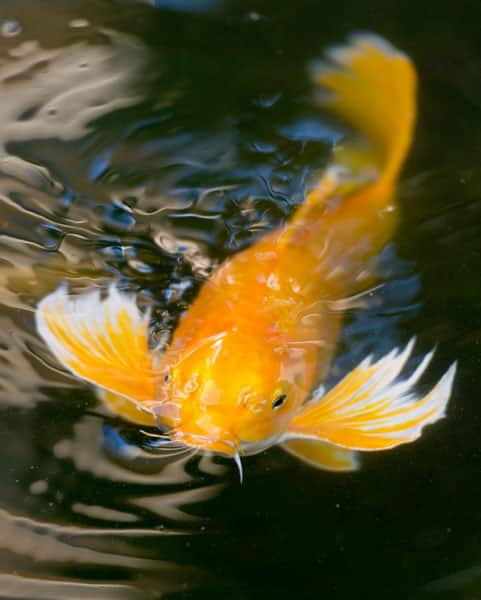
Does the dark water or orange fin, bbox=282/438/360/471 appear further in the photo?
orange fin, bbox=282/438/360/471

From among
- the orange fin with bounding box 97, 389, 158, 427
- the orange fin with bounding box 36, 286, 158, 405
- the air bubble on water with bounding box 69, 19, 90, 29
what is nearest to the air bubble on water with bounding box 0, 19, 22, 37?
the air bubble on water with bounding box 69, 19, 90, 29

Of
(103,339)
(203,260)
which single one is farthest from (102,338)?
(203,260)

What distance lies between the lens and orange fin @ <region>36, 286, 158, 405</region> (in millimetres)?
2201

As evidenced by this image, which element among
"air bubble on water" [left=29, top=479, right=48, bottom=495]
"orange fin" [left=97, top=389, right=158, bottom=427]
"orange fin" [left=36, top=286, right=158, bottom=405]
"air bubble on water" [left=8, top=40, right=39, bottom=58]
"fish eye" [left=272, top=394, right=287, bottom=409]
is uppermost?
"air bubble on water" [left=8, top=40, right=39, bottom=58]

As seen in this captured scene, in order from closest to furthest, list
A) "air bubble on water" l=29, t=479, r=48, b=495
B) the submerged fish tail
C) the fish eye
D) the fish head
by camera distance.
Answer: the fish head
the fish eye
"air bubble on water" l=29, t=479, r=48, b=495
the submerged fish tail

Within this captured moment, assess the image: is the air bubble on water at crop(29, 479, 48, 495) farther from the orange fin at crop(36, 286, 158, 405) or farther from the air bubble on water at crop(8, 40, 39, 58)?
the air bubble on water at crop(8, 40, 39, 58)

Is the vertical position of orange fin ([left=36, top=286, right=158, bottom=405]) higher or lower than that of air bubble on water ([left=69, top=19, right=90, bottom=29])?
lower

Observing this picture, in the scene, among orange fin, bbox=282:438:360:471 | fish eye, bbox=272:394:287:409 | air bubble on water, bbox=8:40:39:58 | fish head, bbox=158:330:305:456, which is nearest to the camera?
fish head, bbox=158:330:305:456

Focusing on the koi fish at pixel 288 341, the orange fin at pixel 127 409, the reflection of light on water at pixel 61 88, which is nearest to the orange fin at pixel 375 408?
the koi fish at pixel 288 341

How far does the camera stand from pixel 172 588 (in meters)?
2.05

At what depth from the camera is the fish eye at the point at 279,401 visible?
2.01 meters

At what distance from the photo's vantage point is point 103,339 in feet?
7.60

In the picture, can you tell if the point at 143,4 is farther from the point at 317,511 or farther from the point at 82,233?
Result: the point at 317,511

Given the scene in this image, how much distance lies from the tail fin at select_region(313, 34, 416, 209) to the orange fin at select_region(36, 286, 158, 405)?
755mm
